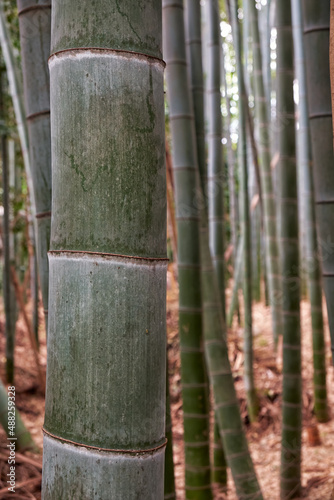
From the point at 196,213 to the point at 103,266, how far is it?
3.77 feet

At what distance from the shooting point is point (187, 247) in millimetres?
1740

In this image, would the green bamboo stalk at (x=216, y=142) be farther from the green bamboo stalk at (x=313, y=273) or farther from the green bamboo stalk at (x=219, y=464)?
the green bamboo stalk at (x=313, y=273)

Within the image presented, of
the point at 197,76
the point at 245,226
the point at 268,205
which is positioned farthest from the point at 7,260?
the point at 197,76

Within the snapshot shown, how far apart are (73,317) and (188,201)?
1111 millimetres

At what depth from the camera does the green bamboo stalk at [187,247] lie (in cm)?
171

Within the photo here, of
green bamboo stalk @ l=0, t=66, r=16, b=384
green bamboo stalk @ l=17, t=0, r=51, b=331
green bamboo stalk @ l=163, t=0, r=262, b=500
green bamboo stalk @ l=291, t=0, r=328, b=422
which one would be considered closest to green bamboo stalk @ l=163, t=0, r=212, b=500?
green bamboo stalk @ l=163, t=0, r=262, b=500

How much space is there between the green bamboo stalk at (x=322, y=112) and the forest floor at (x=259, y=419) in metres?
1.17

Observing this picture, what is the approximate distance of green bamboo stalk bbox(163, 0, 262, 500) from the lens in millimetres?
1672

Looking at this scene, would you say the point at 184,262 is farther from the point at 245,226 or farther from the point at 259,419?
the point at 259,419

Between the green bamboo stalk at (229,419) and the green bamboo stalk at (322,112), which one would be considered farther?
the green bamboo stalk at (229,419)

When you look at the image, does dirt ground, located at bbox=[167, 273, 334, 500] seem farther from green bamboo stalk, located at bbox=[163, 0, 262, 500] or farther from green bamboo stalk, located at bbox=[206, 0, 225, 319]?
green bamboo stalk, located at bbox=[206, 0, 225, 319]

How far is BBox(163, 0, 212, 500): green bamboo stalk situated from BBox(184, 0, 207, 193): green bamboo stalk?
26cm

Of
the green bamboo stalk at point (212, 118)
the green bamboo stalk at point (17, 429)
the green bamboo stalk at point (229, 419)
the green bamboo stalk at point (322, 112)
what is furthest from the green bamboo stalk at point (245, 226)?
the green bamboo stalk at point (322, 112)

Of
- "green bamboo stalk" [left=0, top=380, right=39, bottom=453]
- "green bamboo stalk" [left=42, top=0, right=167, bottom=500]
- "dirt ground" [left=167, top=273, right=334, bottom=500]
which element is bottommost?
"dirt ground" [left=167, top=273, right=334, bottom=500]
